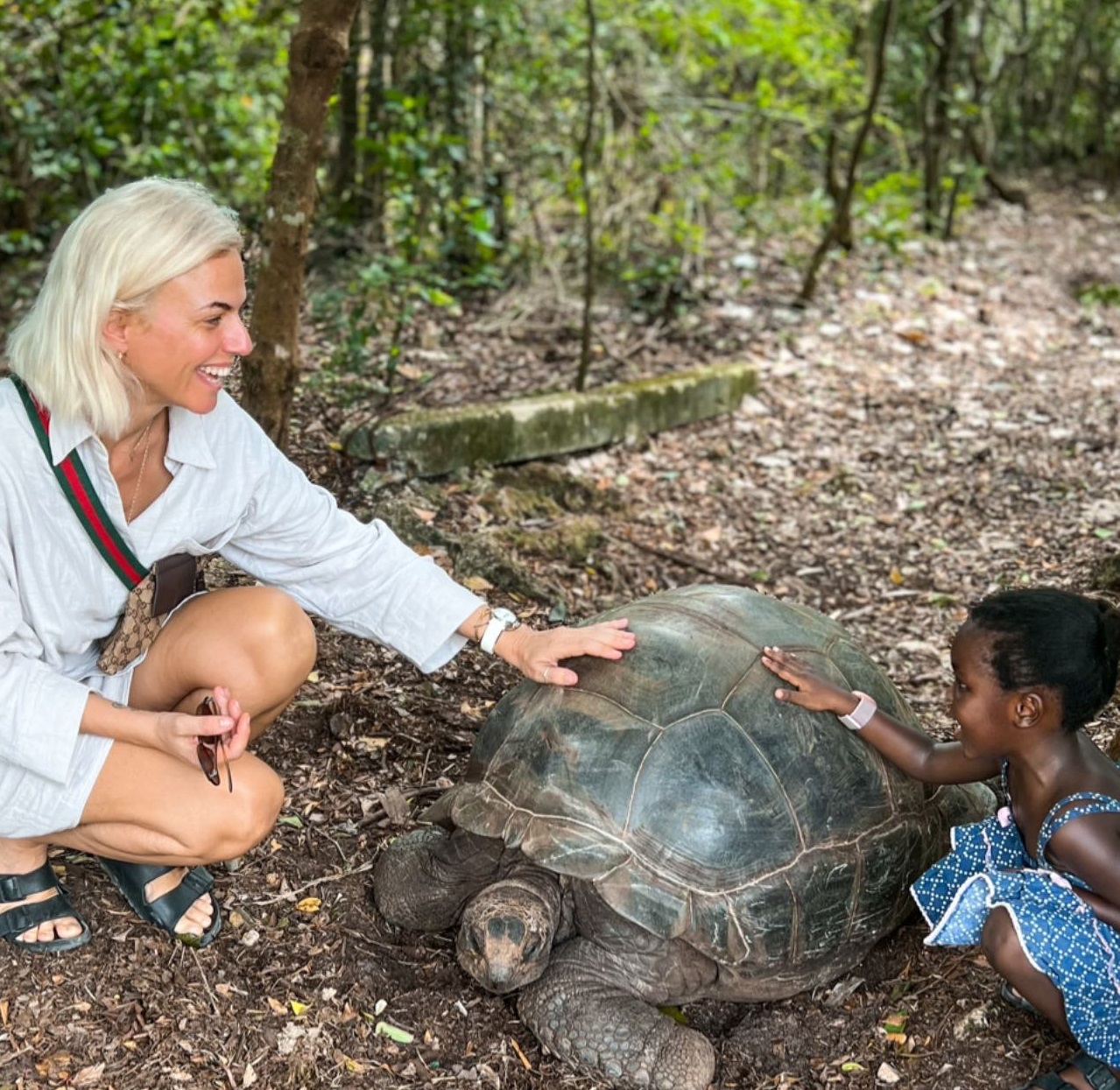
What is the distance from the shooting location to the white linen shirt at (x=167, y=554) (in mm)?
2631

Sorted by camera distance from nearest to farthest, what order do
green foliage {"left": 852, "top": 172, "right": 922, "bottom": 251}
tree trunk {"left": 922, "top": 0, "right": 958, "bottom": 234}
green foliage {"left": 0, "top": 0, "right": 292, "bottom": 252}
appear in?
green foliage {"left": 0, "top": 0, "right": 292, "bottom": 252}
green foliage {"left": 852, "top": 172, "right": 922, "bottom": 251}
tree trunk {"left": 922, "top": 0, "right": 958, "bottom": 234}

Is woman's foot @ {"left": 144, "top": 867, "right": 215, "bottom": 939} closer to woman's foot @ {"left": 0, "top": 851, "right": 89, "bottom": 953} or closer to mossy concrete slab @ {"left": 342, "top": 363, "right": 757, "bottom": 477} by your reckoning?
woman's foot @ {"left": 0, "top": 851, "right": 89, "bottom": 953}

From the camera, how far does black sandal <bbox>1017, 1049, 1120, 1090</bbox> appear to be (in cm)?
262

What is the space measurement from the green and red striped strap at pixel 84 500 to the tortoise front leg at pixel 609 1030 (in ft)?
4.69

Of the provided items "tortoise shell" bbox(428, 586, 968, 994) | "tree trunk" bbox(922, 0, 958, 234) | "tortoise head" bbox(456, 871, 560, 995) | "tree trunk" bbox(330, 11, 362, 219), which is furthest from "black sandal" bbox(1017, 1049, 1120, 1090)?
"tree trunk" bbox(922, 0, 958, 234)

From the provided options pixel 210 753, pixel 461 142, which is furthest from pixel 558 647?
pixel 461 142

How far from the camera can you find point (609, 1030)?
2.94 m

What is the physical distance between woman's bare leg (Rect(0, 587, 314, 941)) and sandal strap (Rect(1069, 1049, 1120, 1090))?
6.17 feet

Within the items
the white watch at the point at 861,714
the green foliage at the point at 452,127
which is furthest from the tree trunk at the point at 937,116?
the white watch at the point at 861,714

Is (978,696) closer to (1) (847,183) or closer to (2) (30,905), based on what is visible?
(2) (30,905)

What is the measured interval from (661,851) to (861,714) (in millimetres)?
677

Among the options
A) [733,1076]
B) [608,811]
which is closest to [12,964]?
[608,811]

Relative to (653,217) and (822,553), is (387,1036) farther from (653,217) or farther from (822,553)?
(653,217)

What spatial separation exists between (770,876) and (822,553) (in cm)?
290
